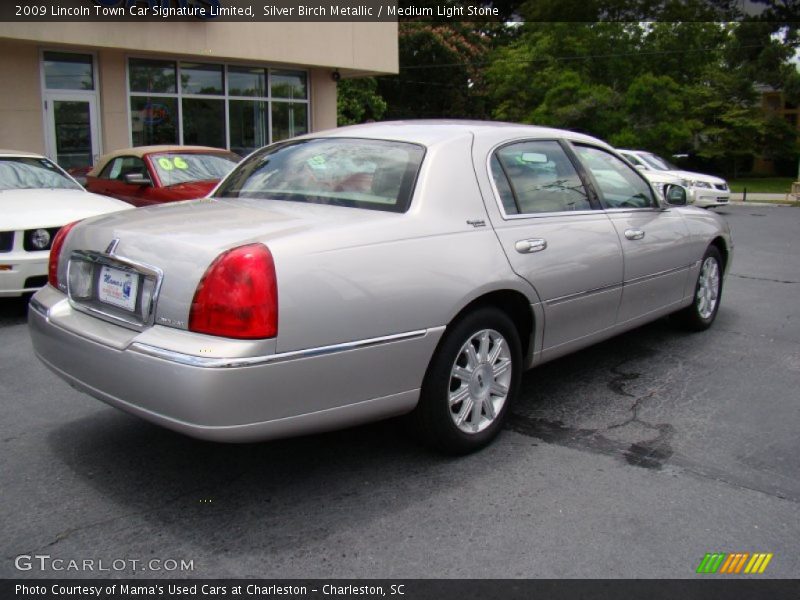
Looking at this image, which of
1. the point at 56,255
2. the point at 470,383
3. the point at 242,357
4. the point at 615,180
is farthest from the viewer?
the point at 615,180

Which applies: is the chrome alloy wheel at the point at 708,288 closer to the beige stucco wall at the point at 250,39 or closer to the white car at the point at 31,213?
the white car at the point at 31,213

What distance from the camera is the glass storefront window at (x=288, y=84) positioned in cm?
1931

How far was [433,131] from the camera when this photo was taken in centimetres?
429

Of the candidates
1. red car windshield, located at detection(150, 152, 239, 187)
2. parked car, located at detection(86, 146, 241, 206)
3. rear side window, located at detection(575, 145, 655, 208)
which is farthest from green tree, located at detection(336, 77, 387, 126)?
rear side window, located at detection(575, 145, 655, 208)

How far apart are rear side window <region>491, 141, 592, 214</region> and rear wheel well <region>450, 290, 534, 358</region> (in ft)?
1.53

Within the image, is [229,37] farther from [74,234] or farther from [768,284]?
[74,234]

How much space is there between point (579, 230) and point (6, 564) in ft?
10.7

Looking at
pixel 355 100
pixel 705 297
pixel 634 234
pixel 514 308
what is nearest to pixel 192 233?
pixel 514 308

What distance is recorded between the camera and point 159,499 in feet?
11.4

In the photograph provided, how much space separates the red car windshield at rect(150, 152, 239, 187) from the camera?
922 centimetres

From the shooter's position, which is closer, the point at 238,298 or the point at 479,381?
the point at 238,298

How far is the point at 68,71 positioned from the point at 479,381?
14215 mm

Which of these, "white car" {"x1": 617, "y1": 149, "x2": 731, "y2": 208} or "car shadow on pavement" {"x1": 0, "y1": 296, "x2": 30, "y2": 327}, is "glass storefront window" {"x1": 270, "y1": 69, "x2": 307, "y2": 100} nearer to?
"white car" {"x1": 617, "y1": 149, "x2": 731, "y2": 208}

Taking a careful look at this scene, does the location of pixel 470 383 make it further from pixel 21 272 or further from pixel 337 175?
pixel 21 272
